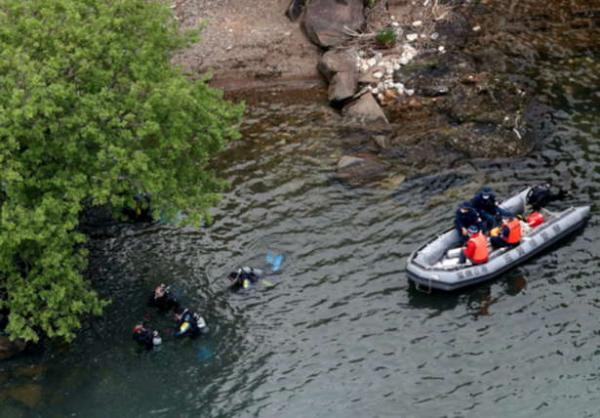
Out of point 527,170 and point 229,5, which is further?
point 229,5

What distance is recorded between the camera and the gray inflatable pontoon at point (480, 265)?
2250 centimetres

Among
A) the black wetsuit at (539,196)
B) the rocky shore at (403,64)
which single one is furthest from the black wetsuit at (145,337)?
the black wetsuit at (539,196)

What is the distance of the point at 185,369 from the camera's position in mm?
21312

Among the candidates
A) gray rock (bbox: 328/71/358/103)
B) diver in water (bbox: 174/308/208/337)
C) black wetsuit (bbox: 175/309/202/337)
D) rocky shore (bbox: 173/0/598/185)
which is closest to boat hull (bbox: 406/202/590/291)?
rocky shore (bbox: 173/0/598/185)

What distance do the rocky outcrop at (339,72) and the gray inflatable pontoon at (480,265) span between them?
844 centimetres

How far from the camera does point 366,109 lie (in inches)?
1169

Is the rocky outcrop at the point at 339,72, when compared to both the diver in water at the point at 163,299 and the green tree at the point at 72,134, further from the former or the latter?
the diver in water at the point at 163,299

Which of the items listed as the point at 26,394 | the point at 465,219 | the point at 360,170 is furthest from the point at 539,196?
the point at 26,394

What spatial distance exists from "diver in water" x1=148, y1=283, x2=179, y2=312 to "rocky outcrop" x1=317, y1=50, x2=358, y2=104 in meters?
11.1

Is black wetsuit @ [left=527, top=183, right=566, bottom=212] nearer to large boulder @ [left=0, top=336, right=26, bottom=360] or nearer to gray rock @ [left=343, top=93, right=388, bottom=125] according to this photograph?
gray rock @ [left=343, top=93, right=388, bottom=125]

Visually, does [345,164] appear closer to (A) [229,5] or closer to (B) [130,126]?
(B) [130,126]

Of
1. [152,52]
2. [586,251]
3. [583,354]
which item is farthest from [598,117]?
[152,52]

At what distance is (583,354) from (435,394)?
3.81 meters

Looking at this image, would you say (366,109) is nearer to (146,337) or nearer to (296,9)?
(296,9)
